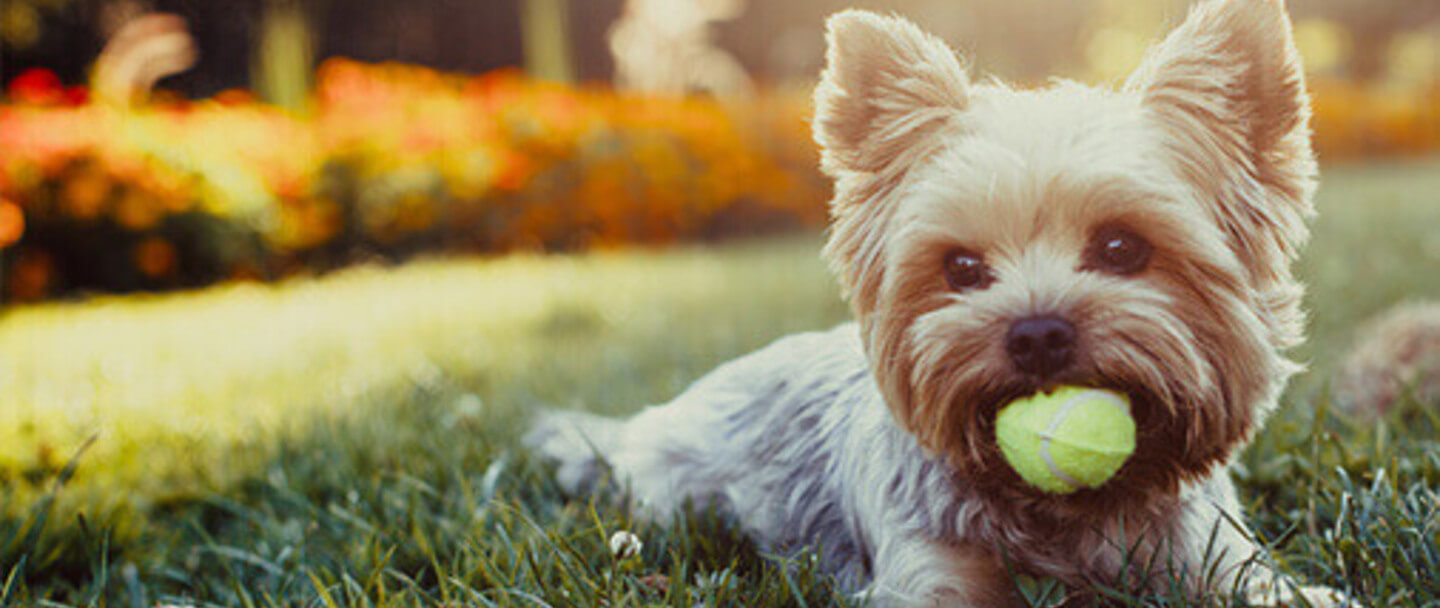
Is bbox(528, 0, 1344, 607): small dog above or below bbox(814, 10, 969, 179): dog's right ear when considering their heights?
below

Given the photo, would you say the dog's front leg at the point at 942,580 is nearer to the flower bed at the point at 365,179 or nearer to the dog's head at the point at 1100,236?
the dog's head at the point at 1100,236

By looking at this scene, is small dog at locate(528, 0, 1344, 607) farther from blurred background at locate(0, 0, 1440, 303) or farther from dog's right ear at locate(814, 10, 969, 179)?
blurred background at locate(0, 0, 1440, 303)

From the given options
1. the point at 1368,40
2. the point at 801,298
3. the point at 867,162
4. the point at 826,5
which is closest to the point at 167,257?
the point at 801,298

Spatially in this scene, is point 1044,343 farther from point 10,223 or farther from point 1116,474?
point 10,223

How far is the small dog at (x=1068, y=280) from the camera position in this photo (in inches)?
95.2

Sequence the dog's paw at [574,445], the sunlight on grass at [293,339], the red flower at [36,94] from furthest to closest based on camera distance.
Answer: the red flower at [36,94] → the sunlight on grass at [293,339] → the dog's paw at [574,445]

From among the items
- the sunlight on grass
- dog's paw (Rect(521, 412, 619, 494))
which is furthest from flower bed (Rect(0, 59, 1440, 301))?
dog's paw (Rect(521, 412, 619, 494))

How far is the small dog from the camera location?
7.93 ft

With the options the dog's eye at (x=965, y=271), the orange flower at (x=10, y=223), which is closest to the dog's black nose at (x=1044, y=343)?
the dog's eye at (x=965, y=271)

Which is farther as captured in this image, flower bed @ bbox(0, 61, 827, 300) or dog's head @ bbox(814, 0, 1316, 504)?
flower bed @ bbox(0, 61, 827, 300)

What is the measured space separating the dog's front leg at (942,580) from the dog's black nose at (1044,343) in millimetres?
528

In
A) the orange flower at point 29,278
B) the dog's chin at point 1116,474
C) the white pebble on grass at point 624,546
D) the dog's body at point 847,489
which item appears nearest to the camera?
the dog's chin at point 1116,474

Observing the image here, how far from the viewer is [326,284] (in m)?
11.0

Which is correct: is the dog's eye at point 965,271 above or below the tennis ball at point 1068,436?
above
